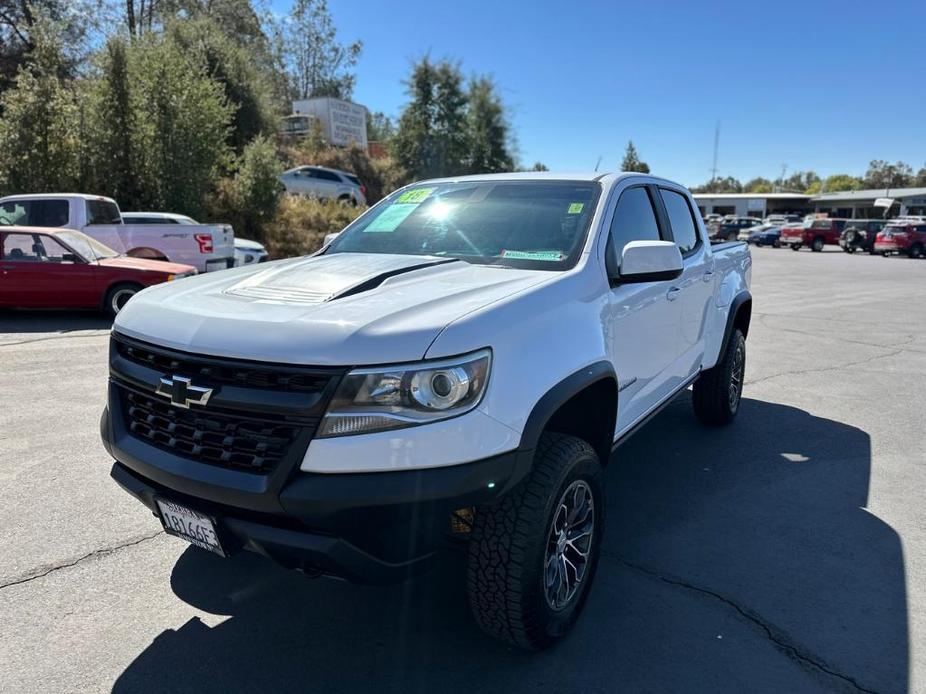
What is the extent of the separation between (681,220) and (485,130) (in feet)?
123

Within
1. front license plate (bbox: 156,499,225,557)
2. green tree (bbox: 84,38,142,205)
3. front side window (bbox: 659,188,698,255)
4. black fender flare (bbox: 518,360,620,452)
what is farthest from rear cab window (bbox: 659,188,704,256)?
green tree (bbox: 84,38,142,205)

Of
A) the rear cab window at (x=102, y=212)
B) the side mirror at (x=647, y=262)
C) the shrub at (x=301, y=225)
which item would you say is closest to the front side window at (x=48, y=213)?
the rear cab window at (x=102, y=212)

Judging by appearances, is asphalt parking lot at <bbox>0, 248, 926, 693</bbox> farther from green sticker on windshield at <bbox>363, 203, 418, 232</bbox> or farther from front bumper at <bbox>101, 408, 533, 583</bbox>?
green sticker on windshield at <bbox>363, 203, 418, 232</bbox>

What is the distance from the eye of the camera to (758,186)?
482 ft

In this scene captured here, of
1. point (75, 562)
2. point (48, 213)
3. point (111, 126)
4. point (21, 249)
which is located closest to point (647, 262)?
point (75, 562)

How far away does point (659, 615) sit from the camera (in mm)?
3021

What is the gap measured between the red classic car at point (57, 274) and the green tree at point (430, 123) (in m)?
28.8

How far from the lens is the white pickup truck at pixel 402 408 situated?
86.0 inches

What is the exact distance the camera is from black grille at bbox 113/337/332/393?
7.24ft

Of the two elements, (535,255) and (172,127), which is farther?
(172,127)

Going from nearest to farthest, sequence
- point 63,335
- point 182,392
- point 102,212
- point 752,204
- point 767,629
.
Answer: point 182,392, point 767,629, point 63,335, point 102,212, point 752,204

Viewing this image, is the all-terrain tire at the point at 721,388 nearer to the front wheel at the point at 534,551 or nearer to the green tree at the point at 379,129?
the front wheel at the point at 534,551

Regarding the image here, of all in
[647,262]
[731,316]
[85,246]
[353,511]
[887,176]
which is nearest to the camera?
[353,511]

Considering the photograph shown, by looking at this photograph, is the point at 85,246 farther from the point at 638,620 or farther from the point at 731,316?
the point at 638,620
